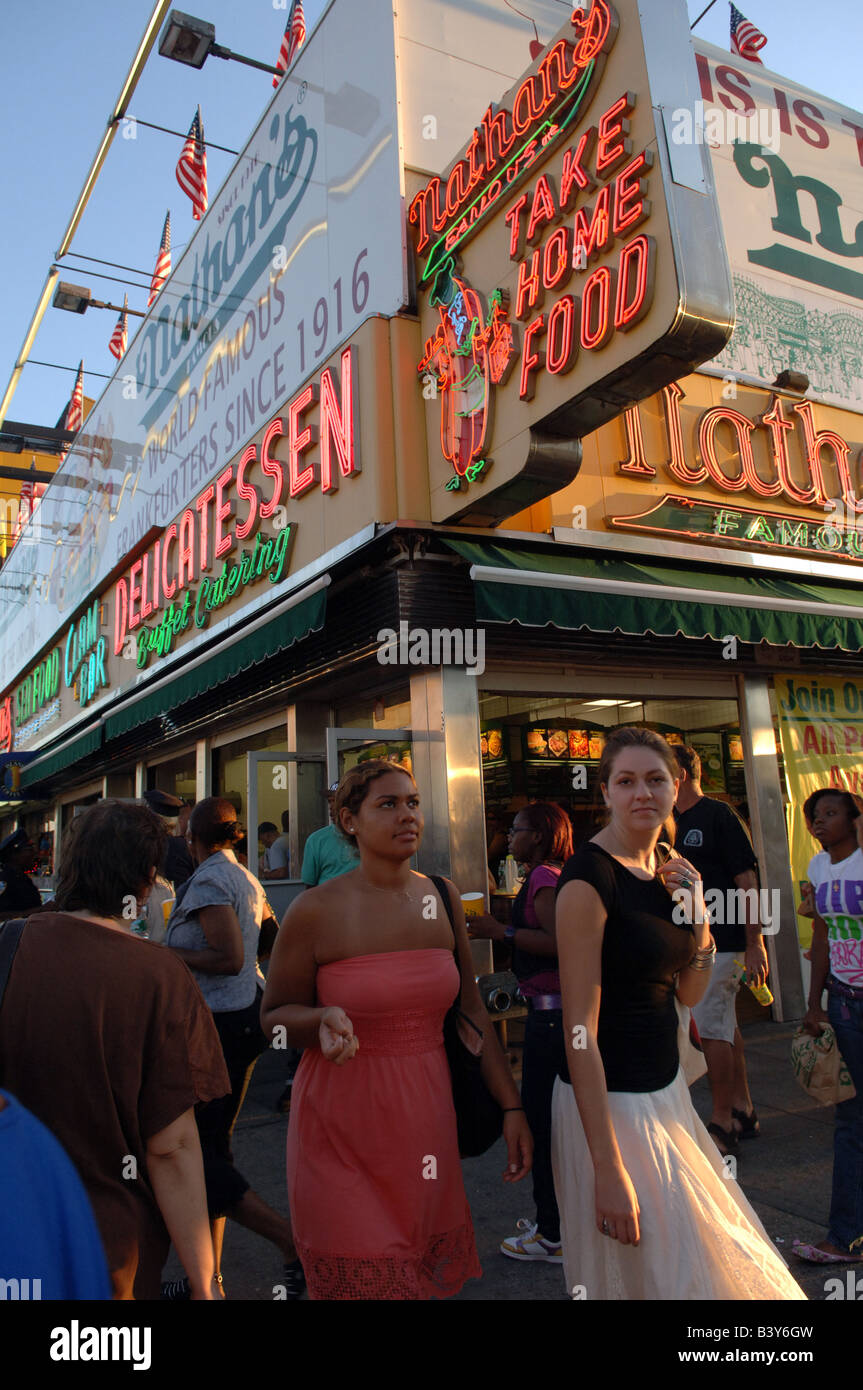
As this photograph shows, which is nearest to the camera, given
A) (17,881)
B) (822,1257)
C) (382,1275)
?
(382,1275)

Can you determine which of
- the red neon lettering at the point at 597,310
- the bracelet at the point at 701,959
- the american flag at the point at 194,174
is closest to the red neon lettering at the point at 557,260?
the red neon lettering at the point at 597,310

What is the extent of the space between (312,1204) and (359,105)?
822 cm

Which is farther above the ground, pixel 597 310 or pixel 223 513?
pixel 223 513

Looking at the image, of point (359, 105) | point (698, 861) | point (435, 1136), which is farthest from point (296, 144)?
point (435, 1136)

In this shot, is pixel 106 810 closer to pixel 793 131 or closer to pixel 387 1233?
pixel 387 1233

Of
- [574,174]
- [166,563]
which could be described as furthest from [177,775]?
[574,174]

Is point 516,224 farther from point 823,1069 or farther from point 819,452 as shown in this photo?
point 823,1069

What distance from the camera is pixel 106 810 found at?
2.13 meters

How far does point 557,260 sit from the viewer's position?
5.41 metres

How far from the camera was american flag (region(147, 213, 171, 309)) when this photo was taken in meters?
12.8

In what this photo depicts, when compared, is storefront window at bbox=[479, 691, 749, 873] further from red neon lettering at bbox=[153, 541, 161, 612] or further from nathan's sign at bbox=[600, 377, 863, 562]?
red neon lettering at bbox=[153, 541, 161, 612]

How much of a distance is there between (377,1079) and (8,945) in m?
1.01

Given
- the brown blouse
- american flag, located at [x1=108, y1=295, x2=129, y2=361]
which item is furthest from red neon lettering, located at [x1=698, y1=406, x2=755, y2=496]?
american flag, located at [x1=108, y1=295, x2=129, y2=361]

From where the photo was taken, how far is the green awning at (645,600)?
5.98 metres
